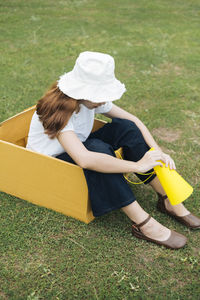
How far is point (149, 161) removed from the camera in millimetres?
2160

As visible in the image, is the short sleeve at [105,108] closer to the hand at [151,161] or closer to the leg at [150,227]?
the hand at [151,161]

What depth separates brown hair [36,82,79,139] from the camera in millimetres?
2092

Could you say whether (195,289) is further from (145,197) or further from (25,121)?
(25,121)

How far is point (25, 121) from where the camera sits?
112 inches

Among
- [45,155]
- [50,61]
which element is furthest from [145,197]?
[50,61]

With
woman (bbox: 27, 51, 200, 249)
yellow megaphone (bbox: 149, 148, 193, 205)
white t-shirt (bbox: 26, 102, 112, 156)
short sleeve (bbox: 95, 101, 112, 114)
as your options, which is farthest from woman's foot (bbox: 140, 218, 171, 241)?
short sleeve (bbox: 95, 101, 112, 114)

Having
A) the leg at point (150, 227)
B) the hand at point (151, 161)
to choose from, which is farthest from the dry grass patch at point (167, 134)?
the leg at point (150, 227)

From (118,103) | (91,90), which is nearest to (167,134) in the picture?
(118,103)

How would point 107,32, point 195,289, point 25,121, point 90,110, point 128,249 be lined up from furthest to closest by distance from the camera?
point 107,32, point 25,121, point 90,110, point 128,249, point 195,289

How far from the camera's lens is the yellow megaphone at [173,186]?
2.20m

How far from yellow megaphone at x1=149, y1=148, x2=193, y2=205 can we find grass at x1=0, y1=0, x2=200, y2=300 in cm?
28

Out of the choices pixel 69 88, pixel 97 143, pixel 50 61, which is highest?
pixel 69 88

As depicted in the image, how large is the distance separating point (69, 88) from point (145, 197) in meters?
0.99

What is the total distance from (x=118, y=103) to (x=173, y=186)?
1.83 meters
